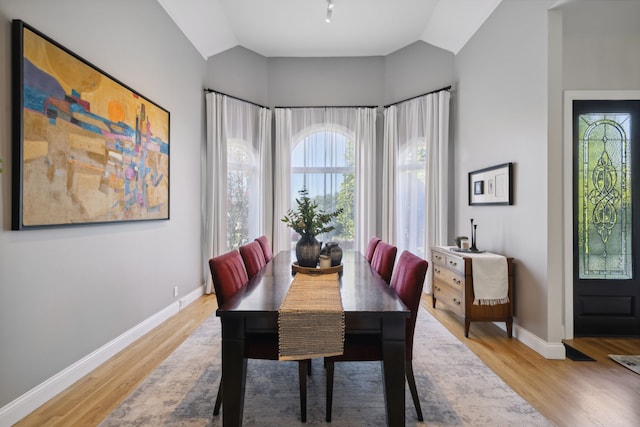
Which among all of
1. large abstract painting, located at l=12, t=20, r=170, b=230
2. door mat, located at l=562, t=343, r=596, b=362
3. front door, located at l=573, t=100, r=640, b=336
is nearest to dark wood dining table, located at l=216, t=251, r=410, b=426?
large abstract painting, located at l=12, t=20, r=170, b=230

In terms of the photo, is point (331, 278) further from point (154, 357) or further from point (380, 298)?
point (154, 357)

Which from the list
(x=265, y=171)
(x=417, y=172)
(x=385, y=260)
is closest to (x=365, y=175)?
(x=417, y=172)

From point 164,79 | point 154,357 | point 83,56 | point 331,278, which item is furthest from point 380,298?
point 164,79

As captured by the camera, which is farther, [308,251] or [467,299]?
[467,299]

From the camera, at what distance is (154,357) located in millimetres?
2555

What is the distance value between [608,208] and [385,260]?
2223 mm

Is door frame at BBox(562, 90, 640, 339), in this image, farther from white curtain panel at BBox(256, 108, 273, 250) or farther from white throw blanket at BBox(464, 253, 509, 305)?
white curtain panel at BBox(256, 108, 273, 250)

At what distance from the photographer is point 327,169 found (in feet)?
16.5

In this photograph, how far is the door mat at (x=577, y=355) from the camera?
8.24 ft

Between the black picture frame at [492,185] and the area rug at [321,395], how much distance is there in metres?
1.56

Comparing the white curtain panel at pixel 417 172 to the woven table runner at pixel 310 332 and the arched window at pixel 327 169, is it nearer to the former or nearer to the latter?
the arched window at pixel 327 169

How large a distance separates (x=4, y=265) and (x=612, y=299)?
15.1ft

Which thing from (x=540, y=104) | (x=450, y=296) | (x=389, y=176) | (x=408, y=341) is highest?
(x=540, y=104)

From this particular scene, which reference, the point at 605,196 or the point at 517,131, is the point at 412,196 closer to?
the point at 517,131
